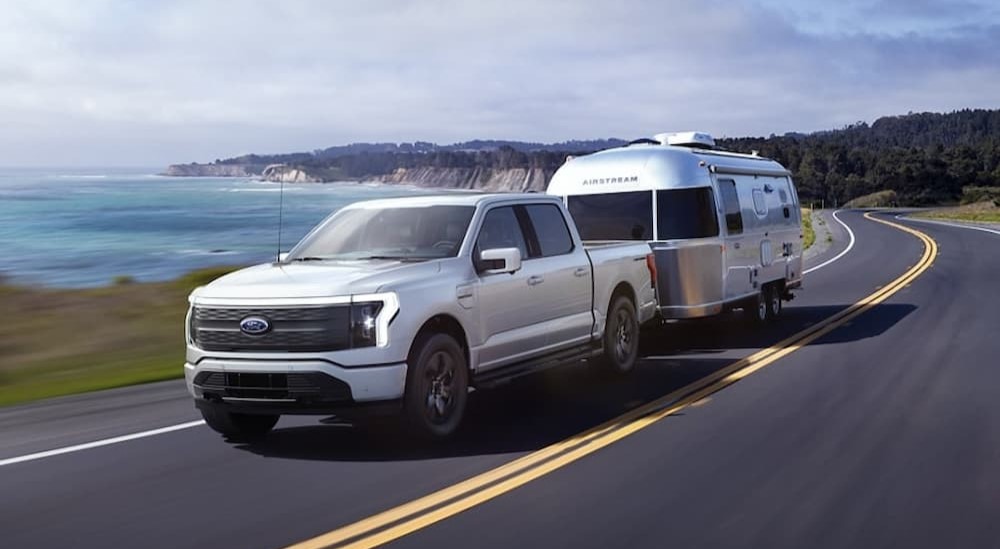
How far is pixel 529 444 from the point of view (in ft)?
27.2

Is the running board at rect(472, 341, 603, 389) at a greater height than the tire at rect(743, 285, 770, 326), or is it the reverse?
the running board at rect(472, 341, 603, 389)

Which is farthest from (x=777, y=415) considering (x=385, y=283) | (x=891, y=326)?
(x=891, y=326)

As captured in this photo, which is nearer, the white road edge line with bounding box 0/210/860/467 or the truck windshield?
the white road edge line with bounding box 0/210/860/467

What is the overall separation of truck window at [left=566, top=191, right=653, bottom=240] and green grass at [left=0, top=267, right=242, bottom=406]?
5647 mm

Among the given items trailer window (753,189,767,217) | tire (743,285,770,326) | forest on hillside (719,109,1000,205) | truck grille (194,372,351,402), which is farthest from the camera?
forest on hillside (719,109,1000,205)

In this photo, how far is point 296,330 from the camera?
779 centimetres

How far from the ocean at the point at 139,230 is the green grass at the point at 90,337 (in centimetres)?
152

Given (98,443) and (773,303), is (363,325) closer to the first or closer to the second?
(98,443)

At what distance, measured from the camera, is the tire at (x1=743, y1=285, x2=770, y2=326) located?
54.9 feet

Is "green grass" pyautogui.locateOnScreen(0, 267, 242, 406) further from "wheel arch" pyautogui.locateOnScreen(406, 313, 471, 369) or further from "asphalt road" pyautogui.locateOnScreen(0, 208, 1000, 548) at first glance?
"wheel arch" pyautogui.locateOnScreen(406, 313, 471, 369)

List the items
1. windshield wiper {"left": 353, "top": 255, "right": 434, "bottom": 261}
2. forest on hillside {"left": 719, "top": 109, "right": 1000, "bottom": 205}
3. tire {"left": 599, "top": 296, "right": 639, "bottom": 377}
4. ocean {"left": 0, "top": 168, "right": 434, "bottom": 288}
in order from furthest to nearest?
forest on hillside {"left": 719, "top": 109, "right": 1000, "bottom": 205}
ocean {"left": 0, "top": 168, "right": 434, "bottom": 288}
tire {"left": 599, "top": 296, "right": 639, "bottom": 377}
windshield wiper {"left": 353, "top": 255, "right": 434, "bottom": 261}

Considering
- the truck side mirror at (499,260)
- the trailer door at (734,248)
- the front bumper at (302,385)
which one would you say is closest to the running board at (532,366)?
the truck side mirror at (499,260)

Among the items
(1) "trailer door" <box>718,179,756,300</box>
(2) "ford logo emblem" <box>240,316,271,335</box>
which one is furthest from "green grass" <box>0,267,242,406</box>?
(1) "trailer door" <box>718,179,756,300</box>

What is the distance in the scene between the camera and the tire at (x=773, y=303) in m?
17.7
